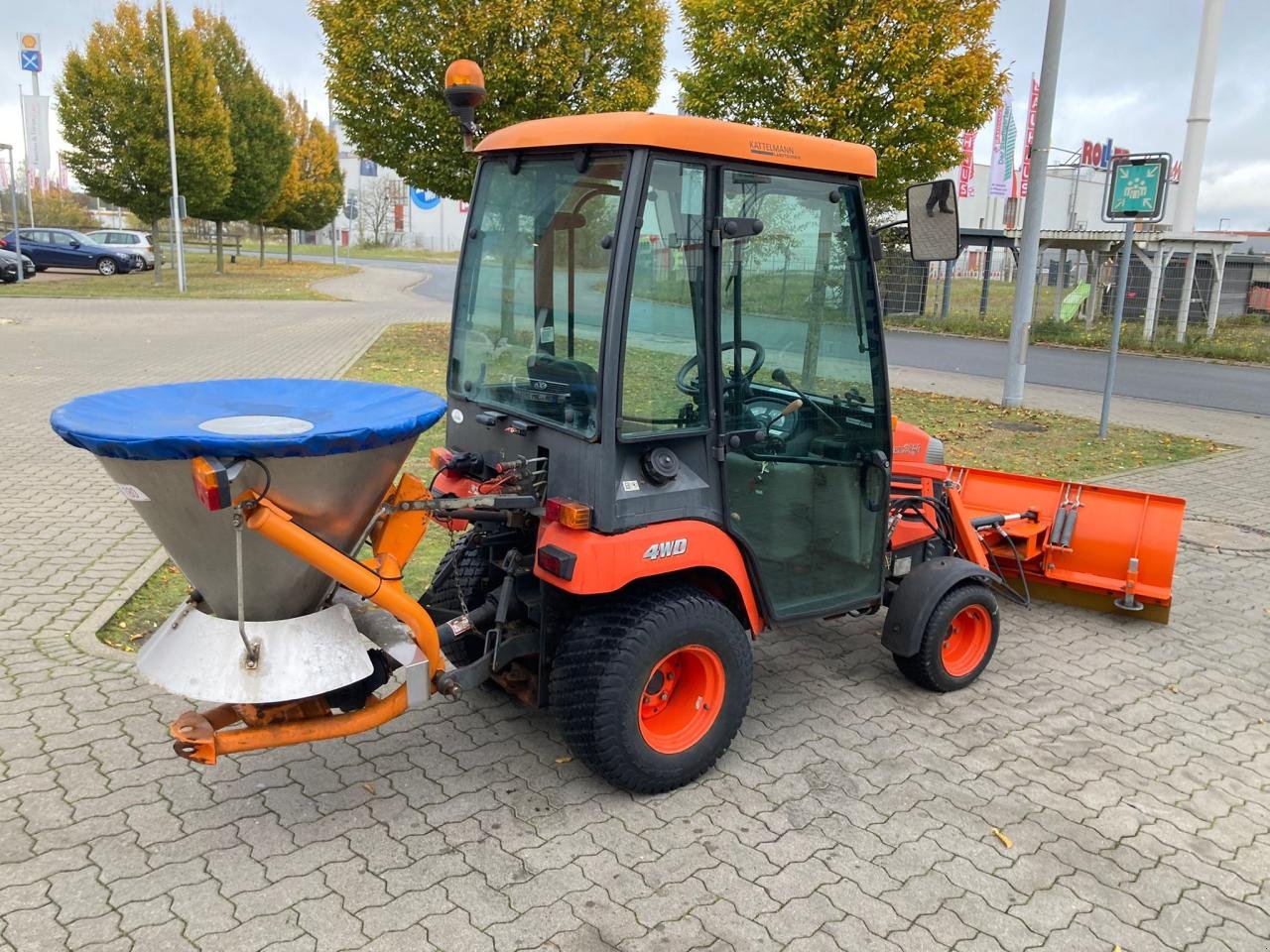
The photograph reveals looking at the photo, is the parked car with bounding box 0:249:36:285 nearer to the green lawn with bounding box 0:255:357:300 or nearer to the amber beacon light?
the green lawn with bounding box 0:255:357:300

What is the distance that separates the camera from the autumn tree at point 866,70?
404 inches

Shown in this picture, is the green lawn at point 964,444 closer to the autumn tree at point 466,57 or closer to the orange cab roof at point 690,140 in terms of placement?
the orange cab roof at point 690,140

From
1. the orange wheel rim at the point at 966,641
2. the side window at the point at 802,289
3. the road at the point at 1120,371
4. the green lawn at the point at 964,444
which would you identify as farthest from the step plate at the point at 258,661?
the road at the point at 1120,371

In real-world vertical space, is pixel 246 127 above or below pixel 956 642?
above

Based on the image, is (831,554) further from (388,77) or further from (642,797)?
(388,77)

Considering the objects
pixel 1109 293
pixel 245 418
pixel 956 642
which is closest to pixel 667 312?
pixel 245 418

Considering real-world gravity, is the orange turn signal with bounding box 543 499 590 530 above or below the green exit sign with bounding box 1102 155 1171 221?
below

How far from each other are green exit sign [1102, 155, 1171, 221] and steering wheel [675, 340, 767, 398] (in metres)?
6.60

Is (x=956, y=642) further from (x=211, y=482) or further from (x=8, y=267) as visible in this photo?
(x=8, y=267)

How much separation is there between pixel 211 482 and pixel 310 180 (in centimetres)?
3720

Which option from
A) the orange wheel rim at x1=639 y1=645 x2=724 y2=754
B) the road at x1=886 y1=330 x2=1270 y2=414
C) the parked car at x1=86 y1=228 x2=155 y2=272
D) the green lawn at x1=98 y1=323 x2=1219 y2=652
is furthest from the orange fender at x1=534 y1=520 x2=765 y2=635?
the parked car at x1=86 y1=228 x2=155 y2=272

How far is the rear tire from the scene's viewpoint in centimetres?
400

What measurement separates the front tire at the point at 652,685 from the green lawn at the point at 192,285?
22926mm

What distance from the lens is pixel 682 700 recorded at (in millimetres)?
3420
